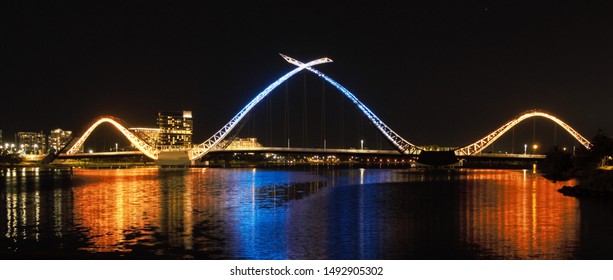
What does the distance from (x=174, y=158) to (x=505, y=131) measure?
54469 mm

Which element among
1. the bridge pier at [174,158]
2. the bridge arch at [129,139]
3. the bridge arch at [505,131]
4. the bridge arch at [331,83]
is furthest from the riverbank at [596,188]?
the bridge arch at [129,139]

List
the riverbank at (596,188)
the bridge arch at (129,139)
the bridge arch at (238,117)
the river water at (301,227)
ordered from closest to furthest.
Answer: the river water at (301,227) → the riverbank at (596,188) → the bridge arch at (238,117) → the bridge arch at (129,139)

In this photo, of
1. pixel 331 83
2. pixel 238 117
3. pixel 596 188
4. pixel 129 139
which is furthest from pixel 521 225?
pixel 129 139

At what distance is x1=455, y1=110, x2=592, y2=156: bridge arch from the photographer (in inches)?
4227

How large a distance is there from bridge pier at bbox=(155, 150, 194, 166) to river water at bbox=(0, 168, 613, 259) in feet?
237

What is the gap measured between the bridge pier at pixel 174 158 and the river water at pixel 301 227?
7222 centimetres

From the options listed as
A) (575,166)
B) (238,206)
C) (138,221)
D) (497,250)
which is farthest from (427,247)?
(575,166)

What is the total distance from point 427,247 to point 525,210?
13037mm

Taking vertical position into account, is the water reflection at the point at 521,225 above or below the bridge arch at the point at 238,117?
below

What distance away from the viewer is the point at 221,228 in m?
23.5

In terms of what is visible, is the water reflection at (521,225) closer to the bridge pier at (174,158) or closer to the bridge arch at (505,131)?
the bridge arch at (505,131)

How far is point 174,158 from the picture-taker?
370 ft

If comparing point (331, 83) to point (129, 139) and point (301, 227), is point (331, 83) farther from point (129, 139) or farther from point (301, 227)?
point (301, 227)

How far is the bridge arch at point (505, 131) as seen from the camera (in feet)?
352
